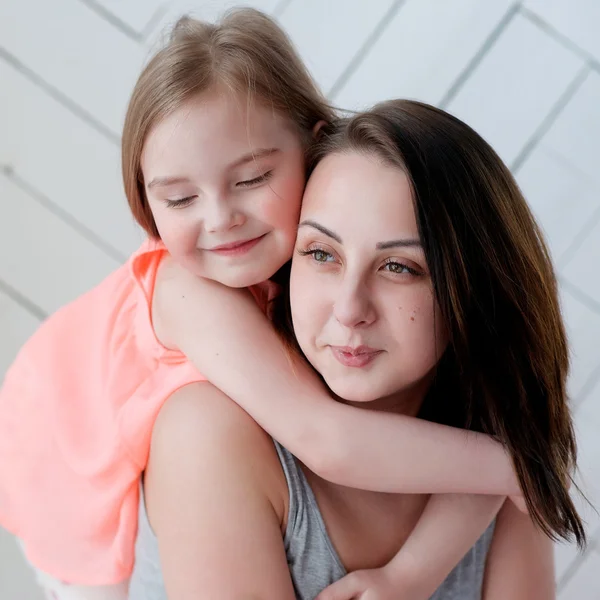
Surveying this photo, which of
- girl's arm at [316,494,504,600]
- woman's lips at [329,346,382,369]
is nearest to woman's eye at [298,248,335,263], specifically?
woman's lips at [329,346,382,369]

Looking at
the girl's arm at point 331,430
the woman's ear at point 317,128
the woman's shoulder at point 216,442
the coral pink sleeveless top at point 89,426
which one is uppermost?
the woman's ear at point 317,128

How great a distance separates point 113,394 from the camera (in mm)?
1310

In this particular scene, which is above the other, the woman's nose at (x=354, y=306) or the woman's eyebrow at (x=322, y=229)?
the woman's eyebrow at (x=322, y=229)

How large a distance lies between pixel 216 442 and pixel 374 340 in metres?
0.23

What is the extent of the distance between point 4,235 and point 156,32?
0.57m

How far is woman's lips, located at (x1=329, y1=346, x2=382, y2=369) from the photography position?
3.51ft

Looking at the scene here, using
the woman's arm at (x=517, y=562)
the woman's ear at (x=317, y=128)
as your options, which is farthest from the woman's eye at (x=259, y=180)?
the woman's arm at (x=517, y=562)

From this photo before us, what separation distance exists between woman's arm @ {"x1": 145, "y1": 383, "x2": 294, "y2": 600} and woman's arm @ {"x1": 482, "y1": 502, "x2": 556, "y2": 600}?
389 mm

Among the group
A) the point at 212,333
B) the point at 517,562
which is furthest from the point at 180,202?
the point at 517,562

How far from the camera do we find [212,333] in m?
1.17

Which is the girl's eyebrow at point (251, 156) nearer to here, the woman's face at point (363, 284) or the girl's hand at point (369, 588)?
the woman's face at point (363, 284)

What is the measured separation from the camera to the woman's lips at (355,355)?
107 centimetres

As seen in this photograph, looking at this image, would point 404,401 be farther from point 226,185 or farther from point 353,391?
point 226,185

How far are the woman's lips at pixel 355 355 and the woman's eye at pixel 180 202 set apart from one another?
28 centimetres
